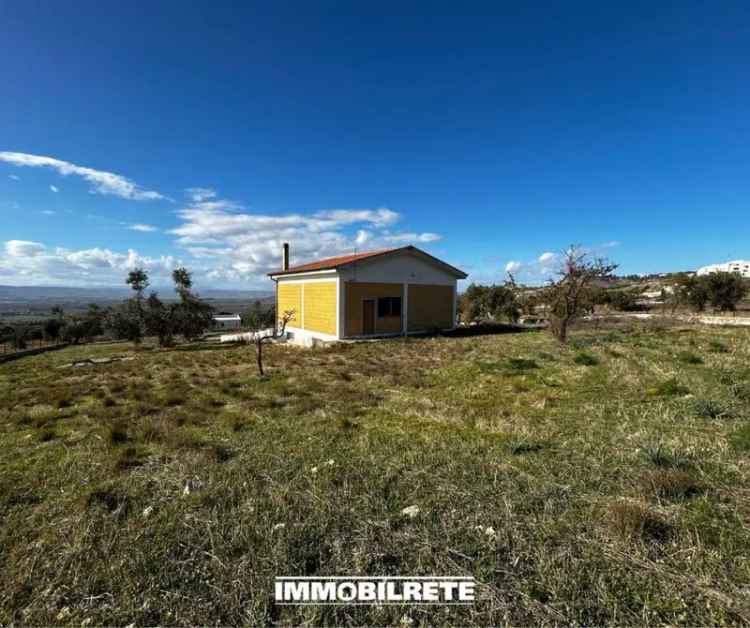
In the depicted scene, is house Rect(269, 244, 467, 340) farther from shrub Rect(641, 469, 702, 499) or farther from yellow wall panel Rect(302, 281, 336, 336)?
shrub Rect(641, 469, 702, 499)

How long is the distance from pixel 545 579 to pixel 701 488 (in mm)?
1970

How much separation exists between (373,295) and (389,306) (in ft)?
4.34

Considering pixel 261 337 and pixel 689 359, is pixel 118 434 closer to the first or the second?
pixel 261 337

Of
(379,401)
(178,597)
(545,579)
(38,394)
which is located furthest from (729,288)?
(38,394)

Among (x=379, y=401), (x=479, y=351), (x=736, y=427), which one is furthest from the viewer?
(x=479, y=351)

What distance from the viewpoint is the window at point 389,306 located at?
18.5 m

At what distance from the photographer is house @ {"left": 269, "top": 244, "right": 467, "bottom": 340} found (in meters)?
17.2

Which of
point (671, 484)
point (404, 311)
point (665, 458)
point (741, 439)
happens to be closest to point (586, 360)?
point (741, 439)

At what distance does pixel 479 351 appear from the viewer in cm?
1249

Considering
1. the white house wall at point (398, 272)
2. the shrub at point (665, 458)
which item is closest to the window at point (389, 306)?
the white house wall at point (398, 272)

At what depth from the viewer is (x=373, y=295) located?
1798 cm

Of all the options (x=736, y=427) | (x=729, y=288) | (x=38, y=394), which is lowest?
(x=38, y=394)

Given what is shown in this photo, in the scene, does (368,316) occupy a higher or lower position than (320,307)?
lower

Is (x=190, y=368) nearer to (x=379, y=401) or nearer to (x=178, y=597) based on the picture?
(x=379, y=401)
